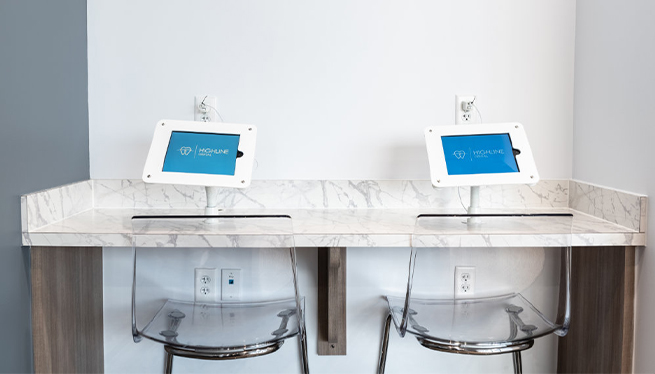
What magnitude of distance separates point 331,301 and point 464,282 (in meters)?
0.51

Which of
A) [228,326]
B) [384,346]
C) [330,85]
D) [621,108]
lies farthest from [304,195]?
[621,108]

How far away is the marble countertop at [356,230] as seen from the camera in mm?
1424

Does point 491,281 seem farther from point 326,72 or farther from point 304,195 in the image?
point 326,72

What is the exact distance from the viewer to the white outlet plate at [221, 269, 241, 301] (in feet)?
4.48

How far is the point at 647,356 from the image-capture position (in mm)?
1500

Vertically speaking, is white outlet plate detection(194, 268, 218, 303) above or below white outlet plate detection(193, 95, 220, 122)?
below

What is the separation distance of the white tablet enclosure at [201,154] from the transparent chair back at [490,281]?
0.59m

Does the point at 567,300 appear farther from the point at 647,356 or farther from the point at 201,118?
the point at 201,118

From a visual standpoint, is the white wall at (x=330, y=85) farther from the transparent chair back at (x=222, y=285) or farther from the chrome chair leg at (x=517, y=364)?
the transparent chair back at (x=222, y=285)

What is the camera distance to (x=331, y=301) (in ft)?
5.84

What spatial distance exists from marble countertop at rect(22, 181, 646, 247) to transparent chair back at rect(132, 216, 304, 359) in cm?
2

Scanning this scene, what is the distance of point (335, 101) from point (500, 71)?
23.1 inches

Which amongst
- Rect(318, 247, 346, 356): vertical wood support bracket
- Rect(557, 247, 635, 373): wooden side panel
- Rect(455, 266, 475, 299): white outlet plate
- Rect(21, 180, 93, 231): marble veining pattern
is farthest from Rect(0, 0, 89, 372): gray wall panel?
Rect(557, 247, 635, 373): wooden side panel

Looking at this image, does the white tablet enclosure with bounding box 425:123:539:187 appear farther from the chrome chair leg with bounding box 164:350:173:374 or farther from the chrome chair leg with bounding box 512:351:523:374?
the chrome chair leg with bounding box 164:350:173:374
